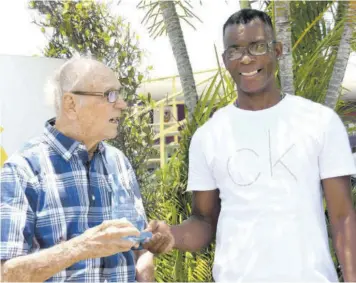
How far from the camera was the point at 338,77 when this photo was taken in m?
3.15

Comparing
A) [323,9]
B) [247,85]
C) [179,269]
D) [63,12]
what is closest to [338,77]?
[323,9]

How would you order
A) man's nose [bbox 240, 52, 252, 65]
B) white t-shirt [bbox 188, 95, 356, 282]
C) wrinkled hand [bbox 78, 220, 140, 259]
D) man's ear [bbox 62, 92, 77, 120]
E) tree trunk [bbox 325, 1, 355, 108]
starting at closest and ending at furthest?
wrinkled hand [bbox 78, 220, 140, 259] → white t-shirt [bbox 188, 95, 356, 282] → man's nose [bbox 240, 52, 252, 65] → man's ear [bbox 62, 92, 77, 120] → tree trunk [bbox 325, 1, 355, 108]

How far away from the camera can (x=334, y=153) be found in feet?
6.22

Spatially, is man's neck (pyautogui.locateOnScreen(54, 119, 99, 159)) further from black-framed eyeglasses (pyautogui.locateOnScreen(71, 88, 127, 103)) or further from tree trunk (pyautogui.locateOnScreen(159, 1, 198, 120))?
tree trunk (pyautogui.locateOnScreen(159, 1, 198, 120))

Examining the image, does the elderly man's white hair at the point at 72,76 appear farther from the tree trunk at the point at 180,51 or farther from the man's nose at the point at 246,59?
the tree trunk at the point at 180,51

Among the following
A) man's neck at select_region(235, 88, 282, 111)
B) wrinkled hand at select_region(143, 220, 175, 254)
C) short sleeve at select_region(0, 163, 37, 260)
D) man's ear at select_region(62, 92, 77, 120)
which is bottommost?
wrinkled hand at select_region(143, 220, 175, 254)

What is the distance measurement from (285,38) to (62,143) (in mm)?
1499

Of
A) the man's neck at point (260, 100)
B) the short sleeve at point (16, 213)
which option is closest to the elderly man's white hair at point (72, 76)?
the short sleeve at point (16, 213)

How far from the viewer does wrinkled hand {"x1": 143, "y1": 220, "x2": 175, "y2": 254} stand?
2.03m

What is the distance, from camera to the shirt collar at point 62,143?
2.10m

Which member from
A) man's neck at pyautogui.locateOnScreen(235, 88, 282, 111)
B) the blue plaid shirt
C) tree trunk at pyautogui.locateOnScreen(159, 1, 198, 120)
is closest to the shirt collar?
the blue plaid shirt

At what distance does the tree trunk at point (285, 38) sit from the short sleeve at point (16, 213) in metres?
1.68

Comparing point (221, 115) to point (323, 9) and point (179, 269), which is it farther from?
point (179, 269)

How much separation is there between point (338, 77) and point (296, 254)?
1553 mm
